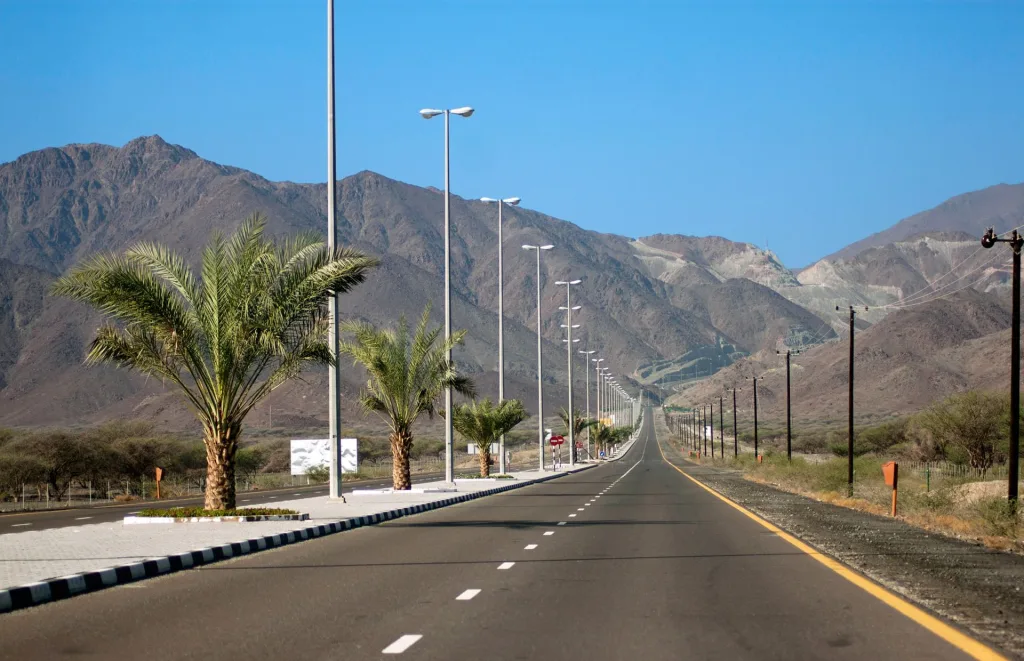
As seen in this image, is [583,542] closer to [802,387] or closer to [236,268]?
[236,268]

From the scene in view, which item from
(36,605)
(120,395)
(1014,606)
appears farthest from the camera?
(120,395)

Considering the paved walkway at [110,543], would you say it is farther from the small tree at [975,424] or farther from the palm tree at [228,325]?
the small tree at [975,424]

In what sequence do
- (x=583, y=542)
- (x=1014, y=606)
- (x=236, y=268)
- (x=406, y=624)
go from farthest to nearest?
(x=236, y=268) < (x=583, y=542) < (x=1014, y=606) < (x=406, y=624)

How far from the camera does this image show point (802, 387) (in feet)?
635

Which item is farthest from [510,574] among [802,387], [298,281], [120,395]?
[802,387]

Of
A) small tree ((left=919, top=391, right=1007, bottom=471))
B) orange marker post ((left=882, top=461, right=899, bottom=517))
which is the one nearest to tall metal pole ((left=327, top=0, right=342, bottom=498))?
orange marker post ((left=882, top=461, right=899, bottom=517))

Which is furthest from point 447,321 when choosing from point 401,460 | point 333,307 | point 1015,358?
point 1015,358

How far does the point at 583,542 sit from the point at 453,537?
98.8 inches

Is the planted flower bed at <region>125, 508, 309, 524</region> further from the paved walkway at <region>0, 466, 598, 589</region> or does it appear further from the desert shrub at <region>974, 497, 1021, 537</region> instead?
the desert shrub at <region>974, 497, 1021, 537</region>

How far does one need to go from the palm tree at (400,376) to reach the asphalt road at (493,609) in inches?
836

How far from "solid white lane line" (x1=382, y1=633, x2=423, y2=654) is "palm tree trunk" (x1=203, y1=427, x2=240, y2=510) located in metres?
16.3

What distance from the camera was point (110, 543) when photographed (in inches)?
781

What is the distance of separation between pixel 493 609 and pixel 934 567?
20.9 feet

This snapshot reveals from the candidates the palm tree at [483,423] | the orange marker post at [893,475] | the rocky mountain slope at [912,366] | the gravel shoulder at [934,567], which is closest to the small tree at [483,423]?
the palm tree at [483,423]
